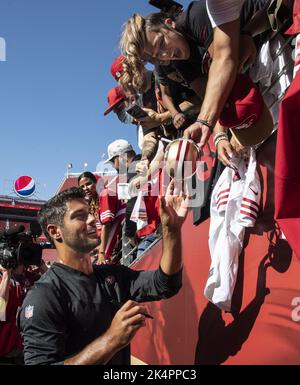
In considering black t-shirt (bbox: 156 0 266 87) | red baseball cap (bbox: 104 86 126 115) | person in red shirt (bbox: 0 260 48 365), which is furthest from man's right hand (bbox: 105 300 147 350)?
red baseball cap (bbox: 104 86 126 115)

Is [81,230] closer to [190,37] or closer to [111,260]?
[190,37]

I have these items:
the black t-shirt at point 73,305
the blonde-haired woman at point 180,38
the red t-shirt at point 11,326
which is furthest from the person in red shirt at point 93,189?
the blonde-haired woman at point 180,38

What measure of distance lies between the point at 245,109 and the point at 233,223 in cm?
64

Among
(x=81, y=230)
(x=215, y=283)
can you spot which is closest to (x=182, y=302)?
(x=215, y=283)

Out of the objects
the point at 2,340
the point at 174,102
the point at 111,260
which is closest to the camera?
the point at 174,102

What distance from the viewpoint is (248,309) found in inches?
91.6

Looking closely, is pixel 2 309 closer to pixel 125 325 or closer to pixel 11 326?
pixel 11 326

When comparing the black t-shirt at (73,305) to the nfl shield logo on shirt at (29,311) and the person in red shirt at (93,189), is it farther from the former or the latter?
the person in red shirt at (93,189)

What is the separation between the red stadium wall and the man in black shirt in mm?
401

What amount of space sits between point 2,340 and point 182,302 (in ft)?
6.14

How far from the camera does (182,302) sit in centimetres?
329

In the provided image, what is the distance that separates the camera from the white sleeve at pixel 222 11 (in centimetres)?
195

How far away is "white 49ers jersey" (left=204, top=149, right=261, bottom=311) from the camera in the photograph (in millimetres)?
2273
